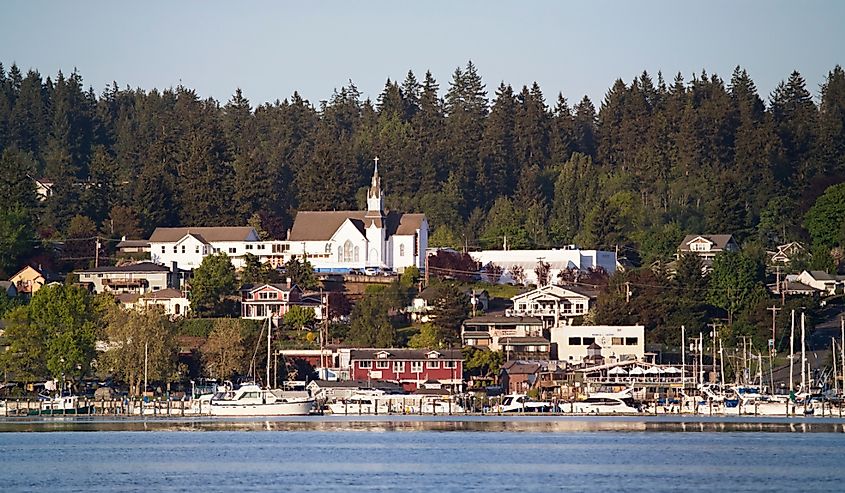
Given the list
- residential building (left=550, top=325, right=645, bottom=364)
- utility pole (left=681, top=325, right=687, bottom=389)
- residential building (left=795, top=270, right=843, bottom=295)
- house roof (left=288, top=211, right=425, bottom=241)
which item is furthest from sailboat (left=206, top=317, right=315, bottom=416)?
residential building (left=795, top=270, right=843, bottom=295)

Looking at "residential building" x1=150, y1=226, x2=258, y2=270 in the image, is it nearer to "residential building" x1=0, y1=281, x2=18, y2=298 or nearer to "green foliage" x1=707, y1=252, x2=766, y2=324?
"residential building" x1=0, y1=281, x2=18, y2=298

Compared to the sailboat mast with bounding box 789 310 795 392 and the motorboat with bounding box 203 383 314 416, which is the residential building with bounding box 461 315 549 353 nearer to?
the sailboat mast with bounding box 789 310 795 392

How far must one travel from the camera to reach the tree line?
117375mm

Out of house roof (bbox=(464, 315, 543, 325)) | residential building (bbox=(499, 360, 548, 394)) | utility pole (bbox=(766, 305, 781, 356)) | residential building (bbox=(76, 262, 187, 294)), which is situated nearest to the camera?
residential building (bbox=(499, 360, 548, 394))

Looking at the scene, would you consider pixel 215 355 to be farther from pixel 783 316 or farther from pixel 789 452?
pixel 789 452

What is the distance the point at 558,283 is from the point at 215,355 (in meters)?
26.2

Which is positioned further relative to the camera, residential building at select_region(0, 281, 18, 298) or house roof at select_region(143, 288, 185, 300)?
residential building at select_region(0, 281, 18, 298)

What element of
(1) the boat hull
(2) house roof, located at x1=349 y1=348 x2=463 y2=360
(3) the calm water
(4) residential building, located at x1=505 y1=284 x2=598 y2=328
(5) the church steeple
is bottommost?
(3) the calm water

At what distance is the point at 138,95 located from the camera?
6673 inches

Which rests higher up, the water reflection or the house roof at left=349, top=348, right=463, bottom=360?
the house roof at left=349, top=348, right=463, bottom=360

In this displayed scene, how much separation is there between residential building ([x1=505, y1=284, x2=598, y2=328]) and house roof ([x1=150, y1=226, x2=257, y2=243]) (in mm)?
22304

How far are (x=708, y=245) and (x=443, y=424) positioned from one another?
39090 mm

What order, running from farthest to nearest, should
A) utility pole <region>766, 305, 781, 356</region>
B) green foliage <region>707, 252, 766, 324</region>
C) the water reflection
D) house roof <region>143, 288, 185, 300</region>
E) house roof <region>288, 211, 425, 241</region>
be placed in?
house roof <region>288, 211, 425, 241</region>, house roof <region>143, 288, 185, 300</region>, green foliage <region>707, 252, 766, 324</region>, utility pole <region>766, 305, 781, 356</region>, the water reflection

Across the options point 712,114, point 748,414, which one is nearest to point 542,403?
point 748,414
